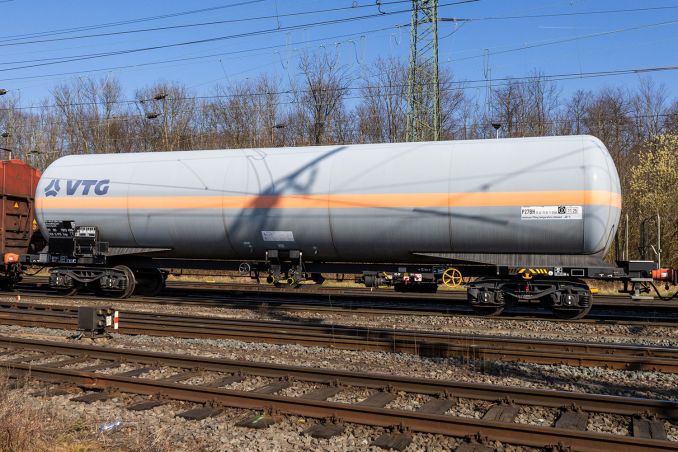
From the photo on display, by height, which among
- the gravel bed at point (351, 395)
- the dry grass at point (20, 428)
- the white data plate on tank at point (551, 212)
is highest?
the white data plate on tank at point (551, 212)

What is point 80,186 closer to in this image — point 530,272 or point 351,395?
point 530,272

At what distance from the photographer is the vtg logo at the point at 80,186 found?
16.5 m

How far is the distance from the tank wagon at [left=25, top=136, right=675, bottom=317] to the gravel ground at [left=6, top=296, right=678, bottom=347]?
0.73 meters

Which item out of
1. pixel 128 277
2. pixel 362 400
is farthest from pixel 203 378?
pixel 128 277

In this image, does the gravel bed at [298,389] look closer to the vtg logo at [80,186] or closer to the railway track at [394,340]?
the railway track at [394,340]

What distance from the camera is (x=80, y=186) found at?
16.8 metres

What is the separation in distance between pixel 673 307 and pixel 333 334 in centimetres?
976

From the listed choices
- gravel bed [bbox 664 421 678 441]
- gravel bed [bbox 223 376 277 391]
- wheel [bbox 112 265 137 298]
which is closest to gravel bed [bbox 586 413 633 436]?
gravel bed [bbox 664 421 678 441]

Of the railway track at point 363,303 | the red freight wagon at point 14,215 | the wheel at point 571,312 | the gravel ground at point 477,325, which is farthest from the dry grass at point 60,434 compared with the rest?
the red freight wagon at point 14,215

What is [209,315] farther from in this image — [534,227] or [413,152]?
[534,227]

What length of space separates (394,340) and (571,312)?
524 cm

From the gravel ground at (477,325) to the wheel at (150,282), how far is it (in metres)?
2.97

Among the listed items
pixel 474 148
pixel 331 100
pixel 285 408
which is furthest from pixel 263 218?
pixel 331 100

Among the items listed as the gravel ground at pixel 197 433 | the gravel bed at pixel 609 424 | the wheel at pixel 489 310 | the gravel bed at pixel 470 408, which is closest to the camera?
the gravel ground at pixel 197 433
